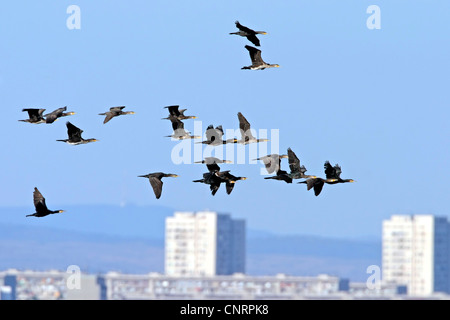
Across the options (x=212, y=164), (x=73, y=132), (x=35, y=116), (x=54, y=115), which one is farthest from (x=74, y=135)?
(x=212, y=164)

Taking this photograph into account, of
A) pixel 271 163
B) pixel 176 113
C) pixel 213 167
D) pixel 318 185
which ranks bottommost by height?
pixel 318 185

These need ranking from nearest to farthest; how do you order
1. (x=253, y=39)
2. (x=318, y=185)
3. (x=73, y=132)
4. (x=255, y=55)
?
(x=253, y=39) < (x=318, y=185) < (x=73, y=132) < (x=255, y=55)

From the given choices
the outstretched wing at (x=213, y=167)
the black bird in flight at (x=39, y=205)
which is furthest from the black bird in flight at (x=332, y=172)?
the black bird in flight at (x=39, y=205)

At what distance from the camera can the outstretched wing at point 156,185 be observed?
57.1 m

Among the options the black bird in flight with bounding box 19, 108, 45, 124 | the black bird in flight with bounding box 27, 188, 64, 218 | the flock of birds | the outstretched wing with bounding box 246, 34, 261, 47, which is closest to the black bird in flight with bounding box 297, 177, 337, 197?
the flock of birds

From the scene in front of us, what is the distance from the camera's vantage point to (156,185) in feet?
191

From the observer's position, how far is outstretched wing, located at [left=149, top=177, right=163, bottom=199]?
187 feet

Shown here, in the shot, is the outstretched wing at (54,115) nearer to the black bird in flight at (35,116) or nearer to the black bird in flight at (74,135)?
the black bird in flight at (35,116)

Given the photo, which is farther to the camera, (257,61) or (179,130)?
(179,130)

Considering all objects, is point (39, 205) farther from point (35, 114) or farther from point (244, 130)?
point (244, 130)

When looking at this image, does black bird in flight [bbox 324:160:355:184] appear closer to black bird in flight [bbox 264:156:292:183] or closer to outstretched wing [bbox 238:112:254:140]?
black bird in flight [bbox 264:156:292:183]
